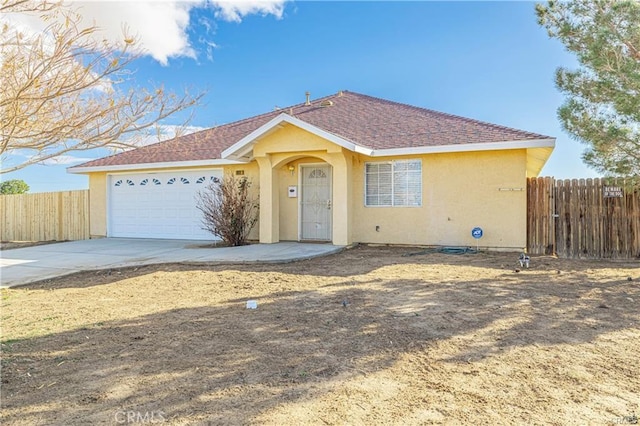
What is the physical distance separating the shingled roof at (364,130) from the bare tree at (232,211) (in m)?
1.44

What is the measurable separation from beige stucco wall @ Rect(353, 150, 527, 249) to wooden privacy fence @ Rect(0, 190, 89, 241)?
1143 cm

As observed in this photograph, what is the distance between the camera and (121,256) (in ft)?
33.6

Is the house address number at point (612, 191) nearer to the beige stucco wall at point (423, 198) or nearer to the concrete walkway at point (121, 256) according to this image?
the beige stucco wall at point (423, 198)

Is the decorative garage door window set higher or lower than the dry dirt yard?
higher

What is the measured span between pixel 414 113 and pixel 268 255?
742 centimetres

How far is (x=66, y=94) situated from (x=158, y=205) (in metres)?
10.8

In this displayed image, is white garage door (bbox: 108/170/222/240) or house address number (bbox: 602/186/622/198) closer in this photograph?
house address number (bbox: 602/186/622/198)

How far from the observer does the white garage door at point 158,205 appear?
45.9 ft

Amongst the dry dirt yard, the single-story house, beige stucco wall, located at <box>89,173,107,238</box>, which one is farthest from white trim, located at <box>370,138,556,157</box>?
beige stucco wall, located at <box>89,173,107,238</box>

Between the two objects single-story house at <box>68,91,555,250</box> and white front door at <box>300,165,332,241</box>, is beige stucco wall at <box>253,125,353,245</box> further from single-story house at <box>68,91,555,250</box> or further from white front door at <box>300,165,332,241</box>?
white front door at <box>300,165,332,241</box>

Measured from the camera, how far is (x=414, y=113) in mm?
13750

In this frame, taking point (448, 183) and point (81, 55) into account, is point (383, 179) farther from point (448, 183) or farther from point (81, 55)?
point (81, 55)

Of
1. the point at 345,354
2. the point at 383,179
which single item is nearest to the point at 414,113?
the point at 383,179

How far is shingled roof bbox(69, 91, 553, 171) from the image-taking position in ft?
36.2
